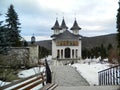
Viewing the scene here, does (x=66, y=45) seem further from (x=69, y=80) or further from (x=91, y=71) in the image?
(x=69, y=80)

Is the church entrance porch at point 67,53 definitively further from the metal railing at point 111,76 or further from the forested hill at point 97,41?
the metal railing at point 111,76

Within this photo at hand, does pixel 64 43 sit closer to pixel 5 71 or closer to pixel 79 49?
pixel 79 49

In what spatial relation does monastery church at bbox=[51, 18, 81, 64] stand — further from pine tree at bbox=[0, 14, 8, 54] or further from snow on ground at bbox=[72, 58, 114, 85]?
pine tree at bbox=[0, 14, 8, 54]

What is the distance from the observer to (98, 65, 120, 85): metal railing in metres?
15.4

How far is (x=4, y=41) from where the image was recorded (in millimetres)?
5781

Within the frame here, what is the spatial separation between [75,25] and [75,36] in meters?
6.31

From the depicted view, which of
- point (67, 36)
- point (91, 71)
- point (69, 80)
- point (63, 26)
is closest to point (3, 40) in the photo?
point (69, 80)

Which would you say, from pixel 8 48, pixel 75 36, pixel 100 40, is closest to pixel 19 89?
pixel 8 48

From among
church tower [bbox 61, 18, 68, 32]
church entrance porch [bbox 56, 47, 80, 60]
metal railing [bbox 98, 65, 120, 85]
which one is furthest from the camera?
church tower [bbox 61, 18, 68, 32]

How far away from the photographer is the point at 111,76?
1672cm

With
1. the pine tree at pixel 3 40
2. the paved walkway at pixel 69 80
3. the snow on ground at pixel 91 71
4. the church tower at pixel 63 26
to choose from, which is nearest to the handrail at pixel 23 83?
the pine tree at pixel 3 40

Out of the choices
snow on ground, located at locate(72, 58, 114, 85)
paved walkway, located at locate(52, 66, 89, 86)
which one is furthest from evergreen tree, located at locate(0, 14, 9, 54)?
snow on ground, located at locate(72, 58, 114, 85)

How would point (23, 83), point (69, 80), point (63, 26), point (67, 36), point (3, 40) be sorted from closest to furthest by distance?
point (3, 40), point (23, 83), point (69, 80), point (67, 36), point (63, 26)

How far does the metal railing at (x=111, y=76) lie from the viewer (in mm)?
15391
